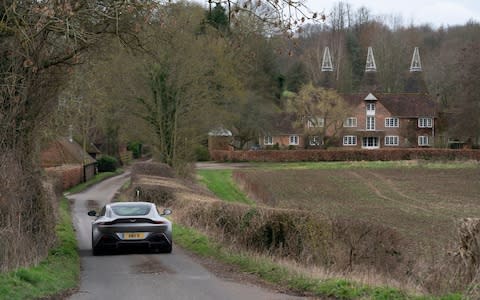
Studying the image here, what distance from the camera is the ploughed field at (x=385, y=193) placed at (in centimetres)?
3491

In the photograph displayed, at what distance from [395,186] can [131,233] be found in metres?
42.5

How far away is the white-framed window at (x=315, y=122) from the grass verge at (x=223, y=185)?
23752mm

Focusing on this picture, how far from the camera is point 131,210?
62.2 ft

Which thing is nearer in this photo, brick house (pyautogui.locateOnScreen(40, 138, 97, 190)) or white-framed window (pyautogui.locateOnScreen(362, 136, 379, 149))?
brick house (pyautogui.locateOnScreen(40, 138, 97, 190))

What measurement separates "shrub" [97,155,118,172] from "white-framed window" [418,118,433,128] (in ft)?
154

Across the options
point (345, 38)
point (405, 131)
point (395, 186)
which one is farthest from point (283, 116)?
point (395, 186)

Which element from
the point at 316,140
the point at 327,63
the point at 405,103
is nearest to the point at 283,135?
the point at 316,140

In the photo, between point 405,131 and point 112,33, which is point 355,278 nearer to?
point 112,33

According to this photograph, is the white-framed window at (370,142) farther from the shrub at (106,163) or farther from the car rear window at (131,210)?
the car rear window at (131,210)

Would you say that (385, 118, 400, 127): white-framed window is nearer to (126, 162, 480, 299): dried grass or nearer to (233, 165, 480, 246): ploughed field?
(233, 165, 480, 246): ploughed field

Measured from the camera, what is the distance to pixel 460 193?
51781 mm

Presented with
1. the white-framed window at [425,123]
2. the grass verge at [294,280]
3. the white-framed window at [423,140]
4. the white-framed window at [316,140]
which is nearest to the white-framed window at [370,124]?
the white-framed window at [425,123]

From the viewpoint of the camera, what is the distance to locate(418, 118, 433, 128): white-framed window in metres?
103

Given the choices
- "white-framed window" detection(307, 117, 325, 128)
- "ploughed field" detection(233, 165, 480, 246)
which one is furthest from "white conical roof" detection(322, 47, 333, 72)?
"ploughed field" detection(233, 165, 480, 246)
